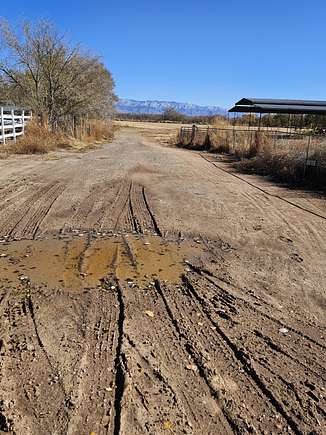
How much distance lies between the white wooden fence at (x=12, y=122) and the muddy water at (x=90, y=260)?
48.1 feet

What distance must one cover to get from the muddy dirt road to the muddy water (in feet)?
0.08

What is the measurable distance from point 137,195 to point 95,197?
0.98 meters

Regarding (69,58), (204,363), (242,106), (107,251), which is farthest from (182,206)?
(242,106)

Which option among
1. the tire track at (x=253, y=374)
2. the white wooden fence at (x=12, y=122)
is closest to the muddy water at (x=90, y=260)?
the tire track at (x=253, y=374)

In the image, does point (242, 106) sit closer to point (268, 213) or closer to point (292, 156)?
point (292, 156)

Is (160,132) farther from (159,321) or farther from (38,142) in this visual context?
(159,321)

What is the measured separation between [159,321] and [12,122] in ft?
61.3

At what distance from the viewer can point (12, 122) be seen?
2061 centimetres

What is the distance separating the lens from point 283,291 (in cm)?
500

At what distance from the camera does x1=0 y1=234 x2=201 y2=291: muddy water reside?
504 cm

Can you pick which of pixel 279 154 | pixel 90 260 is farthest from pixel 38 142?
pixel 90 260

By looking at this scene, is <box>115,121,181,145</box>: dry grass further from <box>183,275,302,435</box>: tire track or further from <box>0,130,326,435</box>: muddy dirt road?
<box>183,275,302,435</box>: tire track

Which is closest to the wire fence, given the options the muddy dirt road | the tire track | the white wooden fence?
the muddy dirt road

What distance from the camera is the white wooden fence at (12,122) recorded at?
1952 cm
